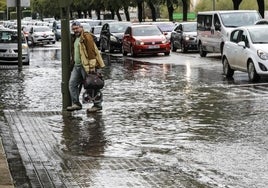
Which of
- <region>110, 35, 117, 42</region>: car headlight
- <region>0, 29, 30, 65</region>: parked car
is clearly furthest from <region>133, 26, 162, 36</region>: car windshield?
<region>0, 29, 30, 65</region>: parked car

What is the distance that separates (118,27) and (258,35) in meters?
19.3

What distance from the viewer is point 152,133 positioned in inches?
441

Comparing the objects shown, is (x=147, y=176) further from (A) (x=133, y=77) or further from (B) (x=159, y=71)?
(B) (x=159, y=71)

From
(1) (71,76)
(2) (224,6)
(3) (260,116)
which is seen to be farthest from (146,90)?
(2) (224,6)

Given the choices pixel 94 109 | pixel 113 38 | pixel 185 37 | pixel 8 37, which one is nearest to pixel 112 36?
pixel 113 38

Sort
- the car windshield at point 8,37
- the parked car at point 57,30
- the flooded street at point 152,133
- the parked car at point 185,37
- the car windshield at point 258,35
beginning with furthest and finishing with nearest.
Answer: the parked car at point 57,30, the parked car at point 185,37, the car windshield at point 8,37, the car windshield at point 258,35, the flooded street at point 152,133

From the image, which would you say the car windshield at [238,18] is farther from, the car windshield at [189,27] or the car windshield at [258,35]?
the car windshield at [258,35]

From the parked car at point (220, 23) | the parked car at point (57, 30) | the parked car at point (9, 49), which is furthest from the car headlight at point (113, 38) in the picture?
the parked car at point (57, 30)

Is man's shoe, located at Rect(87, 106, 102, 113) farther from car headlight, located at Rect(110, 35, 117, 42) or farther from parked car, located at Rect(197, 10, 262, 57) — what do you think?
car headlight, located at Rect(110, 35, 117, 42)

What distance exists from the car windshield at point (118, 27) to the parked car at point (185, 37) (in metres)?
3.04

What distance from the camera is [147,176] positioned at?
8.13 meters

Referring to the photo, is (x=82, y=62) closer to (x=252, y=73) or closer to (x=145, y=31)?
(x=252, y=73)

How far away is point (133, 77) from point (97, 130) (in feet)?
34.4

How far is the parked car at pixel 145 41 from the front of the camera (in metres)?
33.0
